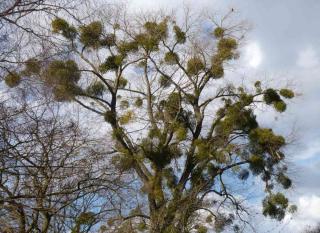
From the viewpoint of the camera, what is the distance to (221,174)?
51.9ft

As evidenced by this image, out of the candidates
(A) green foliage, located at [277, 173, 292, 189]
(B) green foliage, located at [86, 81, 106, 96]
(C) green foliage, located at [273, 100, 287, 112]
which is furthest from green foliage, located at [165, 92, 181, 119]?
(A) green foliage, located at [277, 173, 292, 189]

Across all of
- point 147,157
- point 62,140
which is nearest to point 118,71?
point 147,157

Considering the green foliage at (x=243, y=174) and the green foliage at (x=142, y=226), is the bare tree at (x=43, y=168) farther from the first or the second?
the green foliage at (x=243, y=174)

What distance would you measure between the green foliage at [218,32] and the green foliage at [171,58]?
1.13 metres

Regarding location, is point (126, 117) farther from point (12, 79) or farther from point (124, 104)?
point (12, 79)

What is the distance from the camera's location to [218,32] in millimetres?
15031

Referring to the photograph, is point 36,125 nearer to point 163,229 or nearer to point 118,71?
point 163,229

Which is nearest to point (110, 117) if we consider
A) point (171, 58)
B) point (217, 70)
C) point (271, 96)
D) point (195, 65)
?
point (171, 58)

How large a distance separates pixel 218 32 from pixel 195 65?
1056mm

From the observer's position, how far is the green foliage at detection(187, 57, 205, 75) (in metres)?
15.4

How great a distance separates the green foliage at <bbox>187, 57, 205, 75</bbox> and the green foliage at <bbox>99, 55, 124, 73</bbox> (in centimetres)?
185

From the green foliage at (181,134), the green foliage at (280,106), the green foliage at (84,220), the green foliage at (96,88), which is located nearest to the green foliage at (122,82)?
the green foliage at (96,88)

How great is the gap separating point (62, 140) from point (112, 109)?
8.68 meters

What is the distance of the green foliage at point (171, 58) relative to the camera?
15.2m
